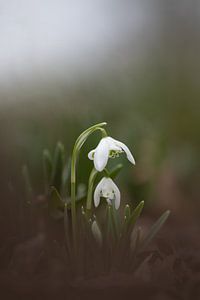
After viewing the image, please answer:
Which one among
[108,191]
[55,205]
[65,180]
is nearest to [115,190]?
[108,191]

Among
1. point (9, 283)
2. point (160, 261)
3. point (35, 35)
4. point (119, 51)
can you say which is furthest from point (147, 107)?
point (9, 283)

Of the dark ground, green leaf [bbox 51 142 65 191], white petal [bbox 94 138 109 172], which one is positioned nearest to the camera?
the dark ground

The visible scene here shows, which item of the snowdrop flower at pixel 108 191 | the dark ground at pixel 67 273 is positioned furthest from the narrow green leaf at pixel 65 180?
the snowdrop flower at pixel 108 191

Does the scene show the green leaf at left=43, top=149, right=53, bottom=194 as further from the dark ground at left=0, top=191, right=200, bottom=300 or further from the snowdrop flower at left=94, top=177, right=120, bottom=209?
the snowdrop flower at left=94, top=177, right=120, bottom=209

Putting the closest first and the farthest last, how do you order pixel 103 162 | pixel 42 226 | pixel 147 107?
pixel 103 162 < pixel 42 226 < pixel 147 107

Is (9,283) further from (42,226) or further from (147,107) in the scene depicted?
(147,107)

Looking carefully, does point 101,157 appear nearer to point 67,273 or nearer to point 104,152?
point 104,152

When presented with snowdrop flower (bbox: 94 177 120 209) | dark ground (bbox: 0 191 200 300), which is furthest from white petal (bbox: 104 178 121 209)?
dark ground (bbox: 0 191 200 300)
